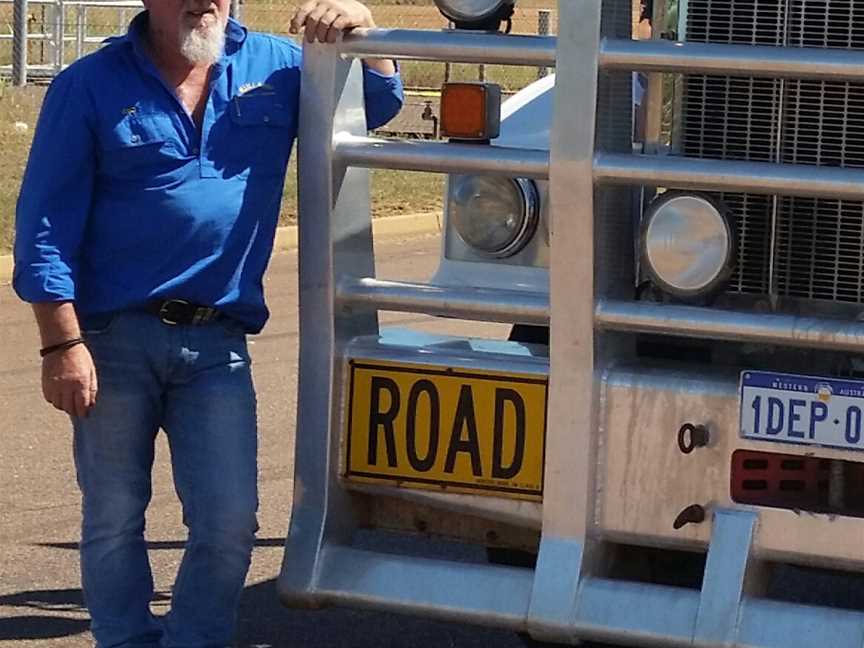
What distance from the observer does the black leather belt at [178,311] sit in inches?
184

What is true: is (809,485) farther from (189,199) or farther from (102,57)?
(102,57)

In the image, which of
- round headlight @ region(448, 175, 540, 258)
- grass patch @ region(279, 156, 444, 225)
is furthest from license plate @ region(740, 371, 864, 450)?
grass patch @ region(279, 156, 444, 225)

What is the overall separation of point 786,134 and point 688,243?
1.10ft

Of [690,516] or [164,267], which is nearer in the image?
[690,516]

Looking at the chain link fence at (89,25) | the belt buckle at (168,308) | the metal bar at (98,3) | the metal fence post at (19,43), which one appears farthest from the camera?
the metal bar at (98,3)

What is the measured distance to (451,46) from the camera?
4.42 metres

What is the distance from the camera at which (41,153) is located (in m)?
4.59

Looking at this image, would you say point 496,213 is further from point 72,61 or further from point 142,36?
point 72,61

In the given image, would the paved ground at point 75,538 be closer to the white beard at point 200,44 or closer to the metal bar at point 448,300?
the metal bar at point 448,300

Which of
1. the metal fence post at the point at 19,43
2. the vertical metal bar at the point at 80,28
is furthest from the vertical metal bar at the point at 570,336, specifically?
the vertical metal bar at the point at 80,28

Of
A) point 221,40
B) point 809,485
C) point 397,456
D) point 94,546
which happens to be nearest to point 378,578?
point 397,456

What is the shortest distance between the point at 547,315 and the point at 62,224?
3.67 feet

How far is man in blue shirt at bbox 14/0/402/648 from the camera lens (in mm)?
4582

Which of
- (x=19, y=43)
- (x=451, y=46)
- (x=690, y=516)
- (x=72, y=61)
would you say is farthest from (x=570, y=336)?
(x=19, y=43)
